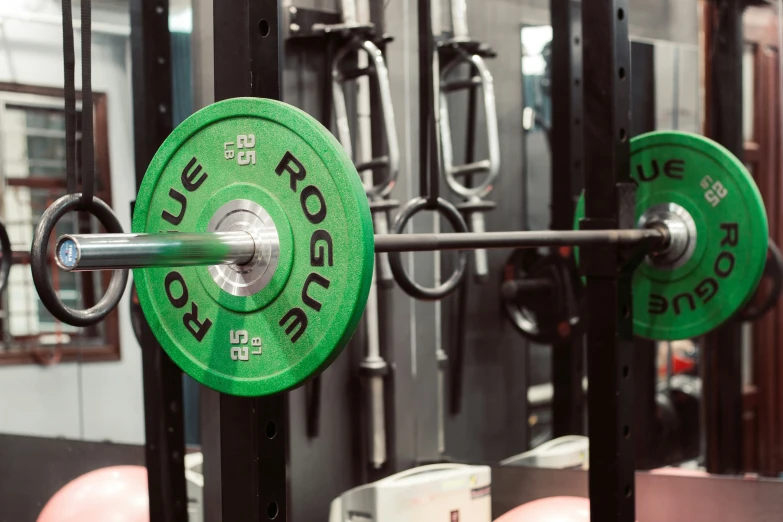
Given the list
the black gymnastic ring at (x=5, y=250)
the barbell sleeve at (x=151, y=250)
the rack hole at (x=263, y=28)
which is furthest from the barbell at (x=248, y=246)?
the black gymnastic ring at (x=5, y=250)

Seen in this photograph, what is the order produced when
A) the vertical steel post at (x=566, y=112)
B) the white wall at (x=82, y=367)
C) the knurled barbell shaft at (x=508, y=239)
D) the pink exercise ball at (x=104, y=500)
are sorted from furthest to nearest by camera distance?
the white wall at (x=82, y=367), the vertical steel post at (x=566, y=112), the pink exercise ball at (x=104, y=500), the knurled barbell shaft at (x=508, y=239)

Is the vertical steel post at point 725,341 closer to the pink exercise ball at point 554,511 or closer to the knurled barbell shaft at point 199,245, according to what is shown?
the pink exercise ball at point 554,511

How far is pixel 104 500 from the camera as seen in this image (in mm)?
2443

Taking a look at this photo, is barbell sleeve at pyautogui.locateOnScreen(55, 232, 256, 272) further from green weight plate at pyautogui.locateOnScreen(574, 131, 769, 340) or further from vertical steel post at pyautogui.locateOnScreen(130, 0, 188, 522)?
green weight plate at pyautogui.locateOnScreen(574, 131, 769, 340)

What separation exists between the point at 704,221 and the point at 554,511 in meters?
0.82

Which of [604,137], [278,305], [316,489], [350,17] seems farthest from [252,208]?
[316,489]

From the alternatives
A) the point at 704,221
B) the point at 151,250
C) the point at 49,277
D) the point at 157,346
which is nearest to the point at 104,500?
the point at 157,346

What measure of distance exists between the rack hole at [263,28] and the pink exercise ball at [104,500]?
1.55 m

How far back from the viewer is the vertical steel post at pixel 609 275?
1.62 m

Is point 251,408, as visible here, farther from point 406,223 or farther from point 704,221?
point 704,221

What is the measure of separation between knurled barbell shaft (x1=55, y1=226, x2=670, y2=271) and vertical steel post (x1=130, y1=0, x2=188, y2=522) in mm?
838

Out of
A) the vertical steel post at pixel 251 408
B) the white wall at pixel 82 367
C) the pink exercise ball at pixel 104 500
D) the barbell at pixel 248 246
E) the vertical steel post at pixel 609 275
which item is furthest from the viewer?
the white wall at pixel 82 367

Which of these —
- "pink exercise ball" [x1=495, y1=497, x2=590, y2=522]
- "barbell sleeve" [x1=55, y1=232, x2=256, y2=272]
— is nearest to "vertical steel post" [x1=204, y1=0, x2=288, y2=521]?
"barbell sleeve" [x1=55, y1=232, x2=256, y2=272]

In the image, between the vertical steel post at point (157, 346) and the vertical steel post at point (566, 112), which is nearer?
the vertical steel post at point (157, 346)
